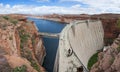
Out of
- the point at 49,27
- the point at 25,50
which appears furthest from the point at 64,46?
the point at 49,27

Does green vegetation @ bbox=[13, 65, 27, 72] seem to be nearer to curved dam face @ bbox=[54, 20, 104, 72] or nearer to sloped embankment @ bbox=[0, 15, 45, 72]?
sloped embankment @ bbox=[0, 15, 45, 72]

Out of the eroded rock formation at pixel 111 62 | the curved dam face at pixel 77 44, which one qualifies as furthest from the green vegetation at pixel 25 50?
the eroded rock formation at pixel 111 62

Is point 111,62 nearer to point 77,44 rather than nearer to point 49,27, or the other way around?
point 77,44

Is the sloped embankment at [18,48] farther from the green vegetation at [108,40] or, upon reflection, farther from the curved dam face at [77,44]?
the green vegetation at [108,40]

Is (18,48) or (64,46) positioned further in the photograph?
(64,46)

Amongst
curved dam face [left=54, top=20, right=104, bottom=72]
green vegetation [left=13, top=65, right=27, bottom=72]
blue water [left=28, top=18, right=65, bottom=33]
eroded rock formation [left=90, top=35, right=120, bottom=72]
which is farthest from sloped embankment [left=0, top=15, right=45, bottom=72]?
blue water [left=28, top=18, right=65, bottom=33]

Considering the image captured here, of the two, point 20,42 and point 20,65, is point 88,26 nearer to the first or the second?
point 20,42

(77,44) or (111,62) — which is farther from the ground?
(111,62)
